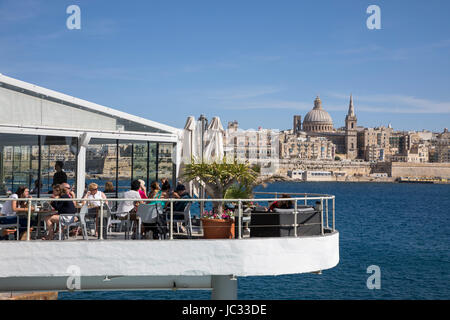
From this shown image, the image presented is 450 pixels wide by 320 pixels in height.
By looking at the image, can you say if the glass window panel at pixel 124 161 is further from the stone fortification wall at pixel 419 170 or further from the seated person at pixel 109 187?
the stone fortification wall at pixel 419 170

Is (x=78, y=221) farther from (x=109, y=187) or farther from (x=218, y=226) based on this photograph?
(x=109, y=187)

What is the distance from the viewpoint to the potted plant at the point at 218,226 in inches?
341

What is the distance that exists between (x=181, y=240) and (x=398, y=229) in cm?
4408

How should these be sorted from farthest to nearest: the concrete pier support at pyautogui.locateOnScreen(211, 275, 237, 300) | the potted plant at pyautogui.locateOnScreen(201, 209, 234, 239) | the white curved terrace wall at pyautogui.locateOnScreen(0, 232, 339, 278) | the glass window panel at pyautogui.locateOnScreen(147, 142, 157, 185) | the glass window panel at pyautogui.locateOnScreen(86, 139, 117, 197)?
the glass window panel at pyautogui.locateOnScreen(147, 142, 157, 185) < the glass window panel at pyautogui.locateOnScreen(86, 139, 117, 197) < the concrete pier support at pyautogui.locateOnScreen(211, 275, 237, 300) < the potted plant at pyautogui.locateOnScreen(201, 209, 234, 239) < the white curved terrace wall at pyautogui.locateOnScreen(0, 232, 339, 278)

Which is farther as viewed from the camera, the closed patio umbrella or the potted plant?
the closed patio umbrella

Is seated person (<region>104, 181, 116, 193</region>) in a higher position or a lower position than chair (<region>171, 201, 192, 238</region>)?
higher

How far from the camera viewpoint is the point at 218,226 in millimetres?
8680

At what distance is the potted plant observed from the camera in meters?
8.66

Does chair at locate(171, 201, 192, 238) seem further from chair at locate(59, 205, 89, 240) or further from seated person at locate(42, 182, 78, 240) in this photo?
seated person at locate(42, 182, 78, 240)

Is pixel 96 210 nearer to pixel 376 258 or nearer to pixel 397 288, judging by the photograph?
pixel 397 288

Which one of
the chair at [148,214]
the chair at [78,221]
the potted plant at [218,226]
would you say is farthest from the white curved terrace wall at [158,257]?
the chair at [148,214]

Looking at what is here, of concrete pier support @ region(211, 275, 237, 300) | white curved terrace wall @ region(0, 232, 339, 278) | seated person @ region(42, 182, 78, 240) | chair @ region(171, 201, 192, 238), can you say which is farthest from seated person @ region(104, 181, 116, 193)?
concrete pier support @ region(211, 275, 237, 300)

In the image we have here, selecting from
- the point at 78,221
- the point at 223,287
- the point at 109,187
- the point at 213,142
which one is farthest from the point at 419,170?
the point at 78,221
